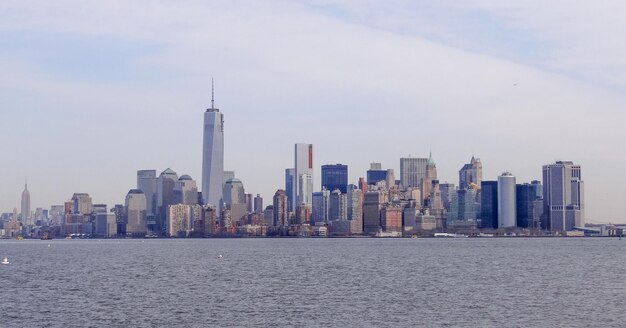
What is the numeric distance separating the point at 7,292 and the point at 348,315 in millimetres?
39155

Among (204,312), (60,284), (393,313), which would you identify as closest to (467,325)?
(393,313)

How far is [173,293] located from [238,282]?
50.9ft

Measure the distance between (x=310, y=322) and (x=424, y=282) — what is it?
37.4 meters

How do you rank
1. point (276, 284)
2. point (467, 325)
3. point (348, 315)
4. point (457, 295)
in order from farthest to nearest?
point (276, 284) → point (457, 295) → point (348, 315) → point (467, 325)

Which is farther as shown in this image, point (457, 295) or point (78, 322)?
point (457, 295)

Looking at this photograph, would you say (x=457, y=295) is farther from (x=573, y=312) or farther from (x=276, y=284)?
(x=276, y=284)

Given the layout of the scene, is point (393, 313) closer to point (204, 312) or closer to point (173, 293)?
point (204, 312)

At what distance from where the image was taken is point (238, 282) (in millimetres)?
107688

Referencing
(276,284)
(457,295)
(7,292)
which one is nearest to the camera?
(457,295)

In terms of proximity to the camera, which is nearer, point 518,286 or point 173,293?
point 173,293

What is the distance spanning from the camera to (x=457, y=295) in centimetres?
8875

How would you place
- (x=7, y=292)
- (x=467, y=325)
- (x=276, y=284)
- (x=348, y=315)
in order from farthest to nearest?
(x=276, y=284), (x=7, y=292), (x=348, y=315), (x=467, y=325)

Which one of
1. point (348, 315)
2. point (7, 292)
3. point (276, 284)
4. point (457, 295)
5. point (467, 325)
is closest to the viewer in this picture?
point (467, 325)

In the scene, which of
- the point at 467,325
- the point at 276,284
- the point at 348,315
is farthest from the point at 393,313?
the point at 276,284
